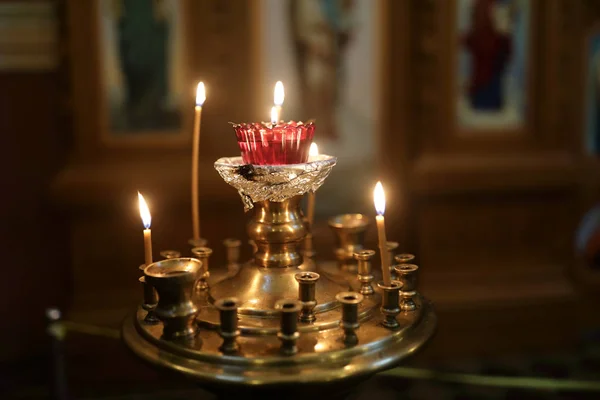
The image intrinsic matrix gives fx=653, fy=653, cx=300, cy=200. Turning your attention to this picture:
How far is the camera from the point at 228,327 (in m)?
0.98

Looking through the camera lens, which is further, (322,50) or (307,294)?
(322,50)

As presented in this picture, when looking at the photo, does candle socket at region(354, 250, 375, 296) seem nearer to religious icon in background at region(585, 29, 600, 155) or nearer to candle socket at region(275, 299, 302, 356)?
candle socket at region(275, 299, 302, 356)

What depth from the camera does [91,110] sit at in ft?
8.69

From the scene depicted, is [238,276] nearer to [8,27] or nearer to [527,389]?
[527,389]

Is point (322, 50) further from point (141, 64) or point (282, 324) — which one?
point (282, 324)

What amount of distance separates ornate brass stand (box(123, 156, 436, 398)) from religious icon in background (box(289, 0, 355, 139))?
165cm

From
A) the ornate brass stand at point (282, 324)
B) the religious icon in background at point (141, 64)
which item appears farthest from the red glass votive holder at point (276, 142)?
the religious icon in background at point (141, 64)

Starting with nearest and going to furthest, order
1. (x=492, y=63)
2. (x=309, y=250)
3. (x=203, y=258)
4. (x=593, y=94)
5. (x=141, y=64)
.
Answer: (x=203, y=258) < (x=309, y=250) < (x=141, y=64) < (x=492, y=63) < (x=593, y=94)

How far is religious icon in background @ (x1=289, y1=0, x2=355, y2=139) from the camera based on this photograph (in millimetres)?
2791

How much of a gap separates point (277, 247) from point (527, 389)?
182cm

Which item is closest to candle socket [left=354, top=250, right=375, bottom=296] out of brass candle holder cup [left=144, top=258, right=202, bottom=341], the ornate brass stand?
the ornate brass stand

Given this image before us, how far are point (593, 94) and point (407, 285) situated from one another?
2.38 metres

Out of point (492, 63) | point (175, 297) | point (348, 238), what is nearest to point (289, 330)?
point (175, 297)

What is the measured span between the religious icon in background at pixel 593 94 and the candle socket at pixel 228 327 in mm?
2665
